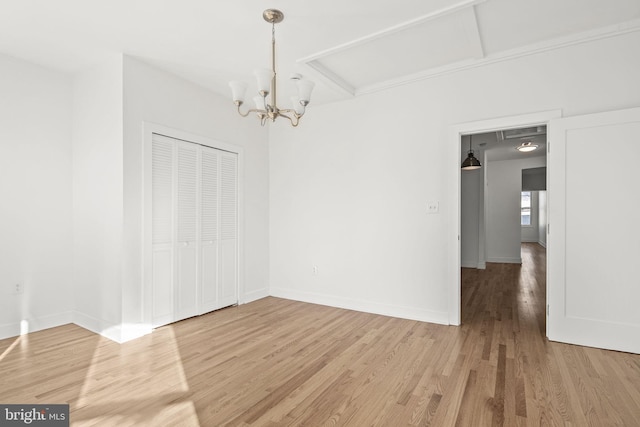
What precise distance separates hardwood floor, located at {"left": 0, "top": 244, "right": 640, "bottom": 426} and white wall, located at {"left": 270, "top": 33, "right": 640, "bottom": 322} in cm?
68

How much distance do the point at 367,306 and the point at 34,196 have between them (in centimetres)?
392

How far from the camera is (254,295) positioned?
15.5 ft

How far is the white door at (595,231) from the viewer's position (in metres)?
2.82

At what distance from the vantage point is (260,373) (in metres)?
2.51

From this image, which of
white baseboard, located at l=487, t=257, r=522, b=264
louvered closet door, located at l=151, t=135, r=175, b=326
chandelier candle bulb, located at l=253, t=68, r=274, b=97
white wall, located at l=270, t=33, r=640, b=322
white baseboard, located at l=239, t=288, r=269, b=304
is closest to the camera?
chandelier candle bulb, located at l=253, t=68, r=274, b=97

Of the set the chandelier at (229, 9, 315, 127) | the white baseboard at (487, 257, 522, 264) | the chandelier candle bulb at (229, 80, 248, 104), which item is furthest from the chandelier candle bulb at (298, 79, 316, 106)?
the white baseboard at (487, 257, 522, 264)

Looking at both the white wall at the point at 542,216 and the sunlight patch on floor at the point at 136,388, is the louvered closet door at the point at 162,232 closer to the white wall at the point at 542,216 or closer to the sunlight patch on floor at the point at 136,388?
the sunlight patch on floor at the point at 136,388

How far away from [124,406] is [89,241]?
215 cm

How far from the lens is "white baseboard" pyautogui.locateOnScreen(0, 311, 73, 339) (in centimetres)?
322

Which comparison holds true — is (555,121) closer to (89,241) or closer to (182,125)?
(182,125)

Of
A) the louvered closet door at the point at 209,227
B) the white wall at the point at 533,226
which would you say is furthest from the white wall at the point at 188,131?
the white wall at the point at 533,226

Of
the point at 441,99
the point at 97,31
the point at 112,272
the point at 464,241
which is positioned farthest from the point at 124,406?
the point at 464,241
